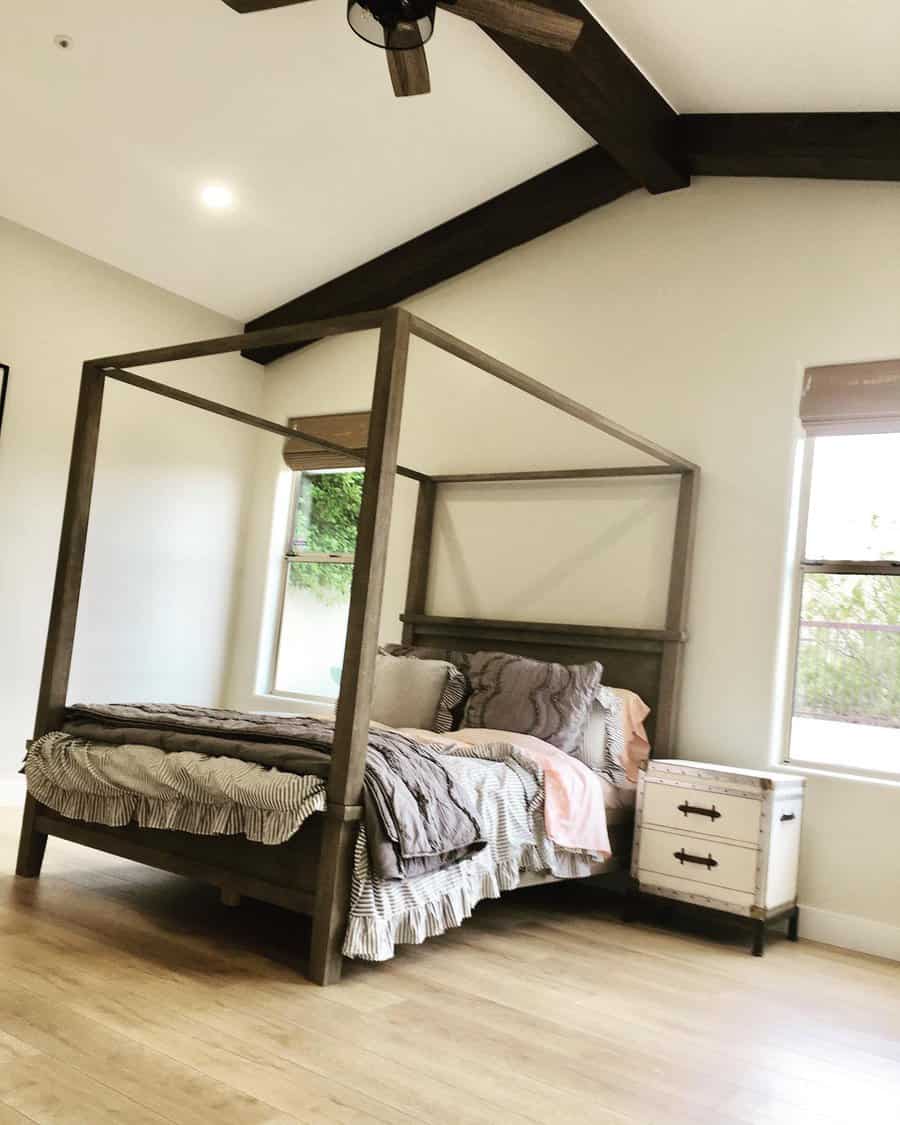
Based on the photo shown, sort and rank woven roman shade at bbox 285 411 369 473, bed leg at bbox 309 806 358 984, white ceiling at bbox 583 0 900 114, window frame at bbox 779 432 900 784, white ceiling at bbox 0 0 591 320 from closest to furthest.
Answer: bed leg at bbox 309 806 358 984
white ceiling at bbox 583 0 900 114
white ceiling at bbox 0 0 591 320
window frame at bbox 779 432 900 784
woven roman shade at bbox 285 411 369 473

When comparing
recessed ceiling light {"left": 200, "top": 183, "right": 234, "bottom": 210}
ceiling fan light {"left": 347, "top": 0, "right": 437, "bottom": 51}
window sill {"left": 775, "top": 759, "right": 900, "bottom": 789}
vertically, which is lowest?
window sill {"left": 775, "top": 759, "right": 900, "bottom": 789}

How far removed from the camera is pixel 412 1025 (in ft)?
8.19

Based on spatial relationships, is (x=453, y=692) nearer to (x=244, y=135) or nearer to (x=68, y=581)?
(x=68, y=581)

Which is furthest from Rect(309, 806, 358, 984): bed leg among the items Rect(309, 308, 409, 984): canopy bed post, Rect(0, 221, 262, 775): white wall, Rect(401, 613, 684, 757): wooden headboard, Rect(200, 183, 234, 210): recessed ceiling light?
Rect(200, 183, 234, 210): recessed ceiling light

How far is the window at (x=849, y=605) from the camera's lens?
4.02 meters

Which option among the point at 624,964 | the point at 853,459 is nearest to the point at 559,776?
the point at 624,964

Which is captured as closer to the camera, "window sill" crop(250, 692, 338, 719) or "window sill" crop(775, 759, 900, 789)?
"window sill" crop(775, 759, 900, 789)

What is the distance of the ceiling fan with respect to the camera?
2.74m

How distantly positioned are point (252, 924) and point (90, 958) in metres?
0.65

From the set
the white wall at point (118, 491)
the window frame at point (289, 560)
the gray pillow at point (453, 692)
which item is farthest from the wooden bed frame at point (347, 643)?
the white wall at point (118, 491)

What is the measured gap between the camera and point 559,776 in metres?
3.66

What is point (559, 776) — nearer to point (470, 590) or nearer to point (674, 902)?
point (674, 902)

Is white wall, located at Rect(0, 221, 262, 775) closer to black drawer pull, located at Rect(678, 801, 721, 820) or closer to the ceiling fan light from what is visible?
the ceiling fan light

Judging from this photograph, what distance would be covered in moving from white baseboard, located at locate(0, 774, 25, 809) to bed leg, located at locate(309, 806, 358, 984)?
98.9 inches
